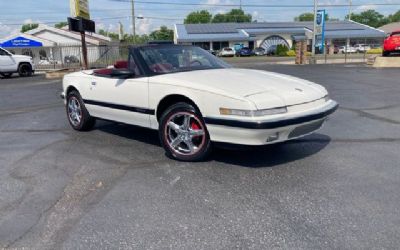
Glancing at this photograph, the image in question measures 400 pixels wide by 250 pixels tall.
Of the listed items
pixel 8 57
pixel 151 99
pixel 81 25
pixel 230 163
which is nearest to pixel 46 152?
pixel 151 99

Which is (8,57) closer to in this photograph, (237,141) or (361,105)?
(361,105)

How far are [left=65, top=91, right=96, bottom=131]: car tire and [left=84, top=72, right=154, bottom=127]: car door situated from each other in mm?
237

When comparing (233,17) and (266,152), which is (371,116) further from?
(233,17)

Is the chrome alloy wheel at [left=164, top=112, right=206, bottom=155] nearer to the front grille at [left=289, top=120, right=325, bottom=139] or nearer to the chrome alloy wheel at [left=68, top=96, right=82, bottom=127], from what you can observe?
the front grille at [left=289, top=120, right=325, bottom=139]

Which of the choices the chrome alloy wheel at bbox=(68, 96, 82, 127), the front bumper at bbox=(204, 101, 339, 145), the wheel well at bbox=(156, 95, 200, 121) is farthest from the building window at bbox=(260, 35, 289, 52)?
the front bumper at bbox=(204, 101, 339, 145)

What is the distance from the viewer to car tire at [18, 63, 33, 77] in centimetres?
2156

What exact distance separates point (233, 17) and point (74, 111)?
116328mm

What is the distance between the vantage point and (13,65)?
69.1 feet

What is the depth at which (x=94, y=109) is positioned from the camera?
5.71 m

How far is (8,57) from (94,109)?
1800cm

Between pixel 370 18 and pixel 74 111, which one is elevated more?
pixel 370 18

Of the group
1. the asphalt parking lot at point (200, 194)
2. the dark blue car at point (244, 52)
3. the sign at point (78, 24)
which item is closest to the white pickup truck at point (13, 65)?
the sign at point (78, 24)

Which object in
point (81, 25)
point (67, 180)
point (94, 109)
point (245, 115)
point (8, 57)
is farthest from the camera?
point (8, 57)

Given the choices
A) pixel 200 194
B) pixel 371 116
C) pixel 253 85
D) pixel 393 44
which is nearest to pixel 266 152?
pixel 253 85
